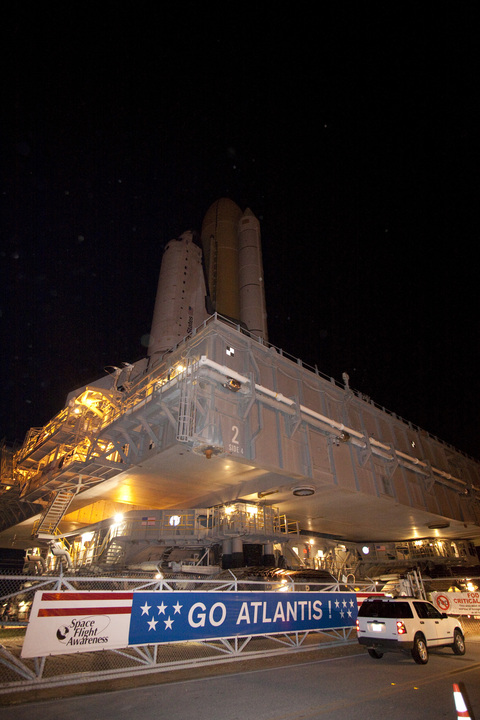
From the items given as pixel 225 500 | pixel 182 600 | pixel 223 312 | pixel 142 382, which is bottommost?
pixel 182 600

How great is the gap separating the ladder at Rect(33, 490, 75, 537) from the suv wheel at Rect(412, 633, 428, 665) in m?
23.8

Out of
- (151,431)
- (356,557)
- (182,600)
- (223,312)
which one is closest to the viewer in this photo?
(182,600)

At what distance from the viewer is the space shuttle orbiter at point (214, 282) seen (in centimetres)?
3844

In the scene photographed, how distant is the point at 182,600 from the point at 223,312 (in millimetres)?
34856

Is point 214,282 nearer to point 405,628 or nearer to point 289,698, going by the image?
point 405,628

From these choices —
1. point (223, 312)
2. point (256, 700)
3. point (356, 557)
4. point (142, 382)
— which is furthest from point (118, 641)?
point (356, 557)

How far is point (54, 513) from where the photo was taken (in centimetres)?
2719

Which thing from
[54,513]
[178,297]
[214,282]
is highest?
[214,282]

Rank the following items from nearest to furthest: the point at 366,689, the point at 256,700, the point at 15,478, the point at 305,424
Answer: the point at 256,700 → the point at 366,689 → the point at 305,424 → the point at 15,478

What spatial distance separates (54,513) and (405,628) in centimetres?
2509

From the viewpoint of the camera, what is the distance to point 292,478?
23.6 m

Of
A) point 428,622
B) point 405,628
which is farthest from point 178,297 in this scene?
point 405,628

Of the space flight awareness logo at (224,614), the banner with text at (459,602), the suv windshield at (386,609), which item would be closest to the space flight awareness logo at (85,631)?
the space flight awareness logo at (224,614)

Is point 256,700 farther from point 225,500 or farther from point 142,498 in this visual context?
point 142,498
